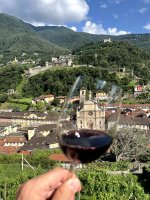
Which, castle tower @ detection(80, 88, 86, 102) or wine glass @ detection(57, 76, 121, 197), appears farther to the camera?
castle tower @ detection(80, 88, 86, 102)

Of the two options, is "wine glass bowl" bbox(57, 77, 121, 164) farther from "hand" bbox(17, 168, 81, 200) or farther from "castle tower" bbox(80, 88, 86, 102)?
"hand" bbox(17, 168, 81, 200)

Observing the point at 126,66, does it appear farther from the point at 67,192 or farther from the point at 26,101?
the point at 67,192

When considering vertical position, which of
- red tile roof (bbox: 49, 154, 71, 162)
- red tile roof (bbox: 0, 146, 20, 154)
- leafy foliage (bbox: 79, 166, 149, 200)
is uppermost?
leafy foliage (bbox: 79, 166, 149, 200)

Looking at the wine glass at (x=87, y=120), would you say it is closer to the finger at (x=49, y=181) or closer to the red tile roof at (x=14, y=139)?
A: the finger at (x=49, y=181)

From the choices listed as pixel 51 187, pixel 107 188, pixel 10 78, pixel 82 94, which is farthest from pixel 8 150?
pixel 10 78

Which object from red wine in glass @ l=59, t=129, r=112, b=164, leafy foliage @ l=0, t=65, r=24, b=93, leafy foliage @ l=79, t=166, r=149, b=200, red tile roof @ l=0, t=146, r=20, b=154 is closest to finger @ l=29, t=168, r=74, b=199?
red wine in glass @ l=59, t=129, r=112, b=164

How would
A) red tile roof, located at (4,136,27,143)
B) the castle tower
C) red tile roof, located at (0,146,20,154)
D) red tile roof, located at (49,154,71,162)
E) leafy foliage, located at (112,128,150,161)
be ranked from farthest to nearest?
red tile roof, located at (4,136,27,143) → red tile roof, located at (0,146,20,154) → leafy foliage, located at (112,128,150,161) → red tile roof, located at (49,154,71,162) → the castle tower
